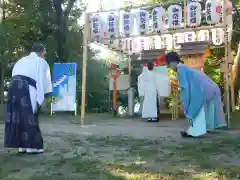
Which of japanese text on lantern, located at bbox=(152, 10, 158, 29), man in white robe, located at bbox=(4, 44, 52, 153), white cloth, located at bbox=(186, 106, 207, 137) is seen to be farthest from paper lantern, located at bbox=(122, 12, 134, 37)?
man in white robe, located at bbox=(4, 44, 52, 153)

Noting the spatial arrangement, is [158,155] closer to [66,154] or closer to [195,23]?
[66,154]

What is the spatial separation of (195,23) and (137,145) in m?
4.09

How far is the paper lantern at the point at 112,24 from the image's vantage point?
28.7 ft

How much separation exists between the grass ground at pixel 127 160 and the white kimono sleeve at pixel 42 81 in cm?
68

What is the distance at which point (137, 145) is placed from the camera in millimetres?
4902

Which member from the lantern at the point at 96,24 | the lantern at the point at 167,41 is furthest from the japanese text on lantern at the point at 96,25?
the lantern at the point at 167,41

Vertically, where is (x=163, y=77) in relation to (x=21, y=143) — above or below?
above

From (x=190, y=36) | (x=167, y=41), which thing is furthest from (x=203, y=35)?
(x=167, y=41)

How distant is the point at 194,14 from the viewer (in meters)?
8.08

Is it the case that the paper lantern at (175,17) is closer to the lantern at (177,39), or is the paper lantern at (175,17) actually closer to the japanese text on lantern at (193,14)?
the japanese text on lantern at (193,14)

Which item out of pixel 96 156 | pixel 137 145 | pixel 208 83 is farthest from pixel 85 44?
pixel 96 156

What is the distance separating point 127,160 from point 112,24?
5384 millimetres

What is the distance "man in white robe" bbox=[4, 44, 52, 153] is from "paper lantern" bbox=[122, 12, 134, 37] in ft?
14.1

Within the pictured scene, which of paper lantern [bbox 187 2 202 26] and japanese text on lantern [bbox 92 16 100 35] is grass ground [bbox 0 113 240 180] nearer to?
paper lantern [bbox 187 2 202 26]
